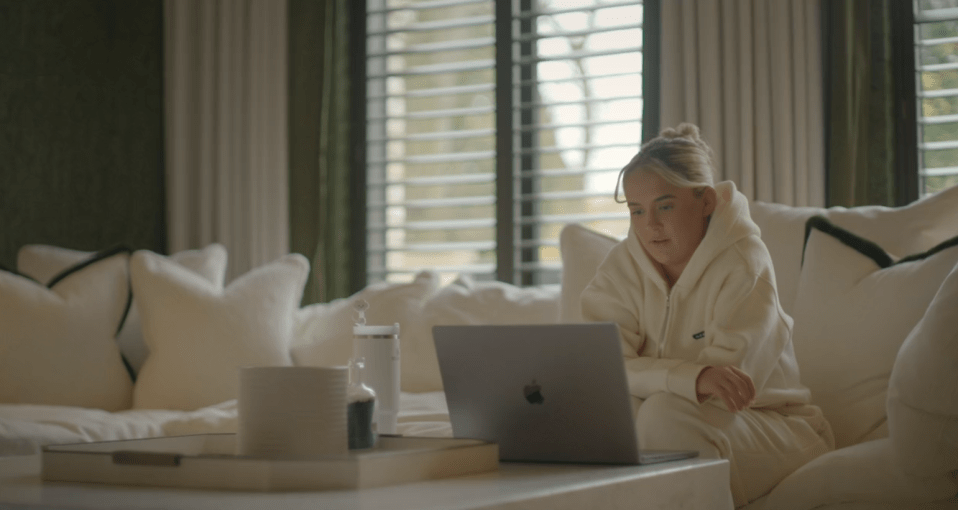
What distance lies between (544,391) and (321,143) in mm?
2974

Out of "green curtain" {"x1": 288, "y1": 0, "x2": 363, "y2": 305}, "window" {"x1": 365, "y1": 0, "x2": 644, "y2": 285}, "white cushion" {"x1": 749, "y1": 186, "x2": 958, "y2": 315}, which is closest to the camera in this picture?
"white cushion" {"x1": 749, "y1": 186, "x2": 958, "y2": 315}

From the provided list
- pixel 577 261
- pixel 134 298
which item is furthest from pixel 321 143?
pixel 577 261

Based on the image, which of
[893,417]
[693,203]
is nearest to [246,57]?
[693,203]

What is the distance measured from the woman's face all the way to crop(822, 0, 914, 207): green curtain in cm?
124

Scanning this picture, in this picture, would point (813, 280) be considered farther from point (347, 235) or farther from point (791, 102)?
point (347, 235)

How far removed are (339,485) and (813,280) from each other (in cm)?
161

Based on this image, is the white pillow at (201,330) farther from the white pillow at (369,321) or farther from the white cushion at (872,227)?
the white cushion at (872,227)

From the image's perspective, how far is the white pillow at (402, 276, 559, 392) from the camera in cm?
295

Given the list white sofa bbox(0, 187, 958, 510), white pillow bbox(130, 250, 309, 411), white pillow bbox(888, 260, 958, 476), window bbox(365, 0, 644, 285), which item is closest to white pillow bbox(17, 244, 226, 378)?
white sofa bbox(0, 187, 958, 510)

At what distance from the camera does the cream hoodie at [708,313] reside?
6.39 ft

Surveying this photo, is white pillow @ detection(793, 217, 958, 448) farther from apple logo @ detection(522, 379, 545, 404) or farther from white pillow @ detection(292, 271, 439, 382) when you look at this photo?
white pillow @ detection(292, 271, 439, 382)

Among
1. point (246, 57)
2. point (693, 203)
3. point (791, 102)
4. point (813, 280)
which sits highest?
point (246, 57)

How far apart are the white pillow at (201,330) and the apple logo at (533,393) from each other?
1872 millimetres

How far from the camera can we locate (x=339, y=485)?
1.02 m
